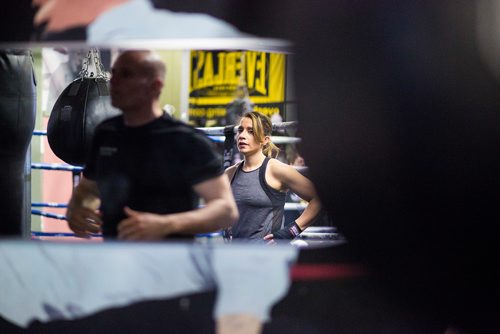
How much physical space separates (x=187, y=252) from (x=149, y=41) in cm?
70

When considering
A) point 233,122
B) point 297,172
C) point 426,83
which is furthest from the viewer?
point 233,122

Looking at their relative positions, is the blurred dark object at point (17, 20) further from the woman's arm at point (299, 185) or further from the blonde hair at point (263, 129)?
the woman's arm at point (299, 185)

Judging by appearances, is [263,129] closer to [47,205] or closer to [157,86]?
[157,86]

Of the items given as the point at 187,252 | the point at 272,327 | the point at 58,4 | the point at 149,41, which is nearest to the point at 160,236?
the point at 187,252

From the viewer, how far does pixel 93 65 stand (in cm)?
280

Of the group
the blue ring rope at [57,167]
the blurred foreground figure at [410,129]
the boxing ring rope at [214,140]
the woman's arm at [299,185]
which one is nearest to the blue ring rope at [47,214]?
the boxing ring rope at [214,140]

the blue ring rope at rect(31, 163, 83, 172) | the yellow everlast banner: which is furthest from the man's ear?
the blue ring rope at rect(31, 163, 83, 172)

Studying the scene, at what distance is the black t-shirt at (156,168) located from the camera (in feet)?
8.36

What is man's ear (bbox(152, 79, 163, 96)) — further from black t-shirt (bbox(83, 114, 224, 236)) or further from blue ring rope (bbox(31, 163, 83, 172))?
blue ring rope (bbox(31, 163, 83, 172))

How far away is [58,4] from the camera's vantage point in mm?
2617

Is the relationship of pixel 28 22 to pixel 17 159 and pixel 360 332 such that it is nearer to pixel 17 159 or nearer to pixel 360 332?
pixel 17 159

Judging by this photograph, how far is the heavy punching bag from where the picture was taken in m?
2.94

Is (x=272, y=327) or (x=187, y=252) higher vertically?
(x=187, y=252)

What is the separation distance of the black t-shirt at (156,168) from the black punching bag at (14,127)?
1.41 ft
